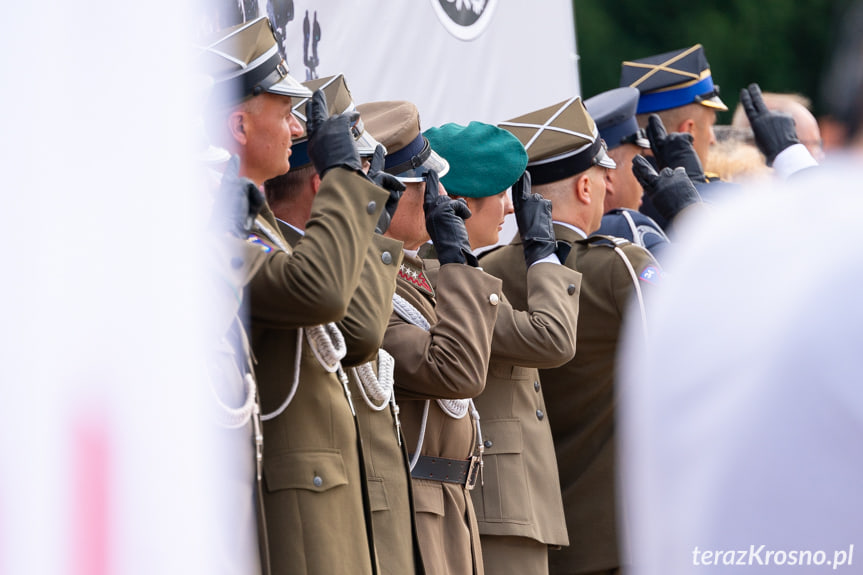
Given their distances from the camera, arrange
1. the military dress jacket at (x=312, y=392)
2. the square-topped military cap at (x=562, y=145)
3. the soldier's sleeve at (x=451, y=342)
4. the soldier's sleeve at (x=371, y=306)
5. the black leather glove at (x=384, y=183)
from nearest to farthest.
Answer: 1. the military dress jacket at (x=312, y=392)
2. the soldier's sleeve at (x=371, y=306)
3. the black leather glove at (x=384, y=183)
4. the soldier's sleeve at (x=451, y=342)
5. the square-topped military cap at (x=562, y=145)

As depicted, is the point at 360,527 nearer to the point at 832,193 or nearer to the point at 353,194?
the point at 353,194

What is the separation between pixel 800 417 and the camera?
990 millimetres

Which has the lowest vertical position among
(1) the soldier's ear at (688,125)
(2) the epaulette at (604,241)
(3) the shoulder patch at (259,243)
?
(3) the shoulder patch at (259,243)

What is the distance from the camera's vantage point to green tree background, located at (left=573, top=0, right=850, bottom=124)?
39.4 ft

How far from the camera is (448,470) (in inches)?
137

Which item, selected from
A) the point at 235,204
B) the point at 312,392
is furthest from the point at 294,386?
the point at 235,204

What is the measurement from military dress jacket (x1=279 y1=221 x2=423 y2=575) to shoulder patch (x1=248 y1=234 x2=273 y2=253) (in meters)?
0.25

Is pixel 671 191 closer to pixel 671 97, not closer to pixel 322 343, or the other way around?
pixel 671 97

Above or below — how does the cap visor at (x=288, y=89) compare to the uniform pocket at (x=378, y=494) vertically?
above

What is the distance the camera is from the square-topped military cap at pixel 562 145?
4320 millimetres

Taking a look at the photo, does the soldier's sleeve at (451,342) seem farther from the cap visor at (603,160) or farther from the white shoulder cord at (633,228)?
the white shoulder cord at (633,228)

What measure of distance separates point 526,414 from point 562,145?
96cm

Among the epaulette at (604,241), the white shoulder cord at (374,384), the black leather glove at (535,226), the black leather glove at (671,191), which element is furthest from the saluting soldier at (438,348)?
the black leather glove at (671,191)

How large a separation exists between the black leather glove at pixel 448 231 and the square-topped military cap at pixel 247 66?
561mm
